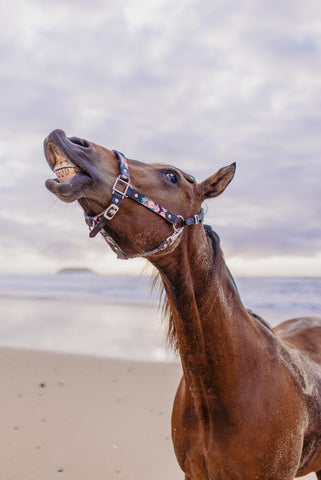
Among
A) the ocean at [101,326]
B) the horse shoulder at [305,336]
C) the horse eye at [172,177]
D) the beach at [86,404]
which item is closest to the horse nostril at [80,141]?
the horse eye at [172,177]

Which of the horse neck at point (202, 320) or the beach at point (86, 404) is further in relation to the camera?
the beach at point (86, 404)

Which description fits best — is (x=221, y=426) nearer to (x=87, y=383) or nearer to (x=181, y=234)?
(x=181, y=234)

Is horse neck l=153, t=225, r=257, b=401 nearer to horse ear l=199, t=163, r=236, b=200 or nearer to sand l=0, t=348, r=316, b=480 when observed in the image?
horse ear l=199, t=163, r=236, b=200

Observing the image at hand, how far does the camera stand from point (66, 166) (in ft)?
4.59

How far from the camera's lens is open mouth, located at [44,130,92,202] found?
4.44 ft

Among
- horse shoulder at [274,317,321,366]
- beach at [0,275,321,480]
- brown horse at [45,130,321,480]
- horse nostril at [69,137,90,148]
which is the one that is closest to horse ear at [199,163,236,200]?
brown horse at [45,130,321,480]

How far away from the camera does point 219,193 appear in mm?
1905

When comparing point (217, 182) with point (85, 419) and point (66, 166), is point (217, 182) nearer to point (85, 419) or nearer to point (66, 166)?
point (66, 166)

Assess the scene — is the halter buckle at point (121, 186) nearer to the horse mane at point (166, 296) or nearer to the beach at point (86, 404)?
the horse mane at point (166, 296)

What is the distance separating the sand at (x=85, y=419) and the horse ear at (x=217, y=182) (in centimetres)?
281

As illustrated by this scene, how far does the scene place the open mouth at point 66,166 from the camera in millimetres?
1354

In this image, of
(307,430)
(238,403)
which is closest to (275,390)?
(238,403)

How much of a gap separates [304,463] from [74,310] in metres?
11.6

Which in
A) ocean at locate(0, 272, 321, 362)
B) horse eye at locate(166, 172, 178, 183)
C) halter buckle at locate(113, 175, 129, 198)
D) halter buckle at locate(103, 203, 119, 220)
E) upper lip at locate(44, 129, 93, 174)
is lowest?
ocean at locate(0, 272, 321, 362)
